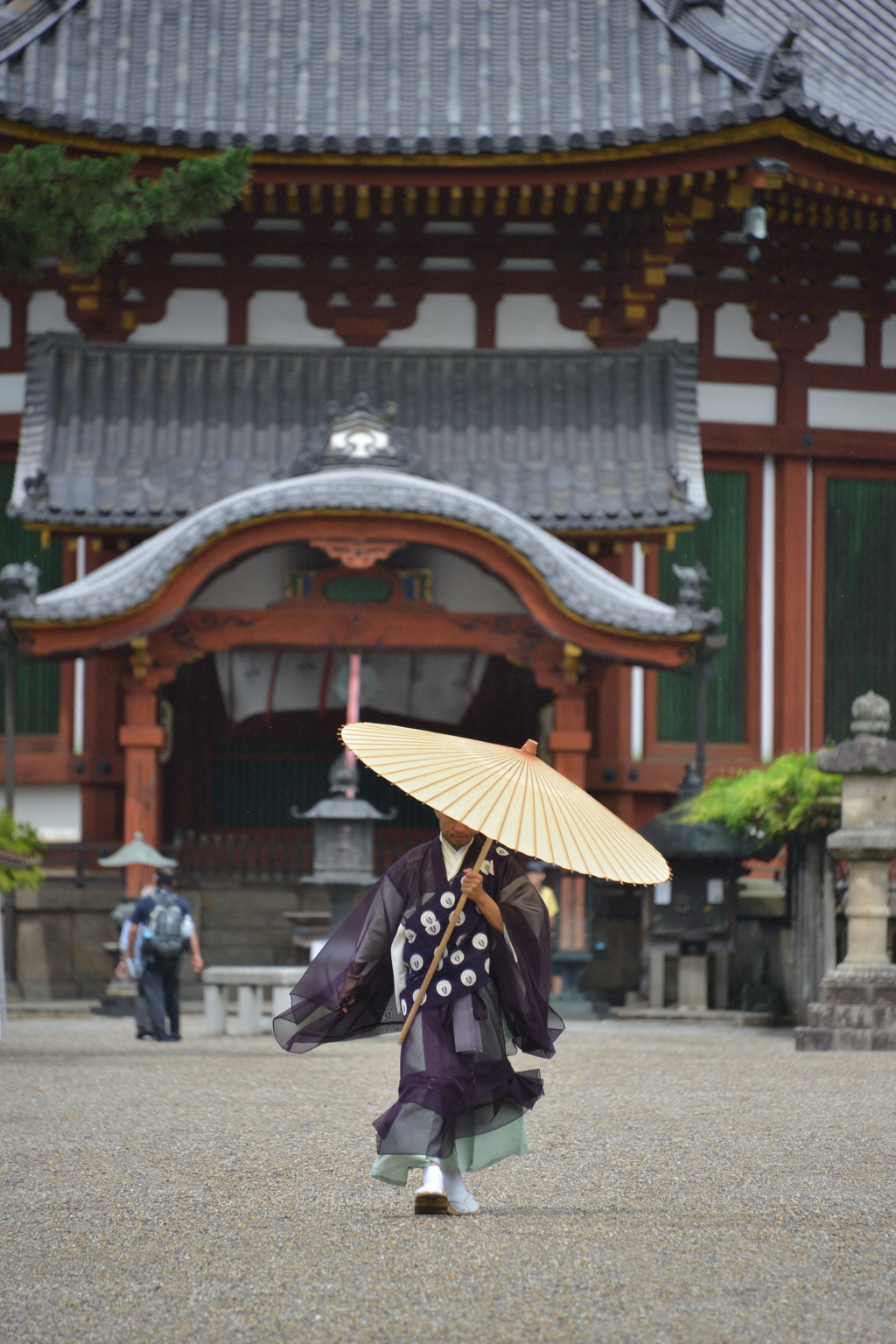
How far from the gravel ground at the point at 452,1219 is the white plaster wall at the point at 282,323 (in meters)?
8.65

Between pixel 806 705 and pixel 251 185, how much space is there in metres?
6.70

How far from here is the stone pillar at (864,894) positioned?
10.9 m

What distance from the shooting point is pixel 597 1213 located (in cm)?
571

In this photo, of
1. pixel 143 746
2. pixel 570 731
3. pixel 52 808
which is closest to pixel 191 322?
pixel 143 746

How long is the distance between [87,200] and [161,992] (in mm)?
5391

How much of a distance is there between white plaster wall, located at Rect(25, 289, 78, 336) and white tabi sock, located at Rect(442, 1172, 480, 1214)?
39.7 feet

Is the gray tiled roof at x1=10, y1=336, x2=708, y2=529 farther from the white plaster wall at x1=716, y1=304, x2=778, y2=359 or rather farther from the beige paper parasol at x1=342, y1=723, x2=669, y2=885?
the beige paper parasol at x1=342, y1=723, x2=669, y2=885

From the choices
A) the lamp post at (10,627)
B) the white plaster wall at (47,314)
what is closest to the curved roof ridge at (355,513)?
the lamp post at (10,627)

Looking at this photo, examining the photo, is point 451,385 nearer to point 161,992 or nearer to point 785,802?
point 785,802

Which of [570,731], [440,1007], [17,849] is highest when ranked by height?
[570,731]

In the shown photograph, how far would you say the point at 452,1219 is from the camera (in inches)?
224

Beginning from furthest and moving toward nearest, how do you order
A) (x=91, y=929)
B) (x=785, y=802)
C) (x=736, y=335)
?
(x=736, y=335) < (x=91, y=929) < (x=785, y=802)

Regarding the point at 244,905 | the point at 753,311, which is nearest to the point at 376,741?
the point at 244,905

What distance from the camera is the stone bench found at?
499 inches
